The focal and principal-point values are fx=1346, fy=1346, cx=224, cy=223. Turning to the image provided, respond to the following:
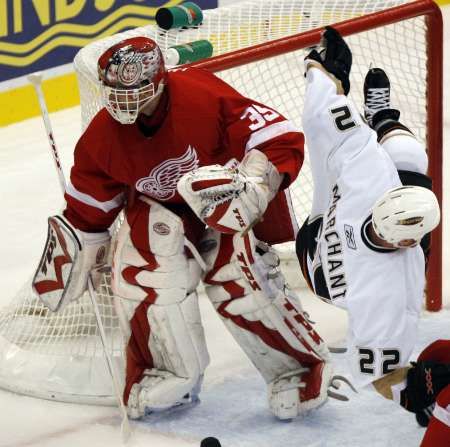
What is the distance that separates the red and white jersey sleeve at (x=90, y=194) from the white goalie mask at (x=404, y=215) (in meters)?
0.81

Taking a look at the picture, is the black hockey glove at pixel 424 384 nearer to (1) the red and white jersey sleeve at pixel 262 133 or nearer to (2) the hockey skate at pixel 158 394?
(1) the red and white jersey sleeve at pixel 262 133

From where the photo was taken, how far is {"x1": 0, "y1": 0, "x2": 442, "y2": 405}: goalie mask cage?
3494mm

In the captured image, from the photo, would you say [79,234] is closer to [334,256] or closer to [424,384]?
[334,256]

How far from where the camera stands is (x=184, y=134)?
302 cm

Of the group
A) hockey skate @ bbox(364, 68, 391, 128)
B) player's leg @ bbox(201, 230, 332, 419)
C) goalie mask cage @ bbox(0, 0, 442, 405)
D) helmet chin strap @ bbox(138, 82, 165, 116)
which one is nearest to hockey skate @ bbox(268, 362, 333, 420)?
player's leg @ bbox(201, 230, 332, 419)

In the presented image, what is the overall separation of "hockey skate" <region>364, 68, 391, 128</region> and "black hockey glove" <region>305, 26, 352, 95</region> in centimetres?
8

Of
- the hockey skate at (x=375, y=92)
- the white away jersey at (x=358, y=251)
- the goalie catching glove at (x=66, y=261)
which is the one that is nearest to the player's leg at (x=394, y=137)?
the hockey skate at (x=375, y=92)

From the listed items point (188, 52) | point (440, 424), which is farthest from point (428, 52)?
point (440, 424)

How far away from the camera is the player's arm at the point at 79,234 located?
315 centimetres

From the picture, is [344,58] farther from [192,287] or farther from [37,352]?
[37,352]

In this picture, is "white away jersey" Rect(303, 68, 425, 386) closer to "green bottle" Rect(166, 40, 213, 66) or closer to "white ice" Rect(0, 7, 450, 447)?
"white ice" Rect(0, 7, 450, 447)

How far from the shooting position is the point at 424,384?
8.68 ft

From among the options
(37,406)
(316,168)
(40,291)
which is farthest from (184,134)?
(37,406)

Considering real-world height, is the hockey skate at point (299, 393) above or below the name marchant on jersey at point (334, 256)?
below
